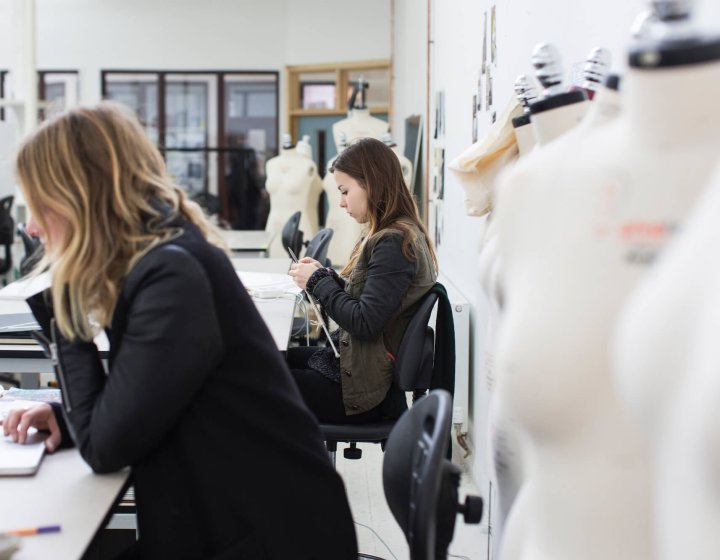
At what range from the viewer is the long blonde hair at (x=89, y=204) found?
1.33 meters

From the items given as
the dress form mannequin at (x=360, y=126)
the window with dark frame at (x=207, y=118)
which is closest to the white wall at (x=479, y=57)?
the dress form mannequin at (x=360, y=126)

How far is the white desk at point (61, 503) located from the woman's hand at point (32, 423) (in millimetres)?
32

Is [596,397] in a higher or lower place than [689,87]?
lower

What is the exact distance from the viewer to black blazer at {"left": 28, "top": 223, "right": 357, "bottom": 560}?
126 cm

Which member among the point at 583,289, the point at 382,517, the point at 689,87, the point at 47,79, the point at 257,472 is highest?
the point at 47,79

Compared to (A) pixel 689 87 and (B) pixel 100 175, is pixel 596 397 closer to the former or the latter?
(A) pixel 689 87

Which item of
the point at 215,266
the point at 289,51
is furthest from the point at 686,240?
the point at 289,51

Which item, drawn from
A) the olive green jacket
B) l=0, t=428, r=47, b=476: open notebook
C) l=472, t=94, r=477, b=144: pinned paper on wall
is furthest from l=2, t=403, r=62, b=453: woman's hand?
l=472, t=94, r=477, b=144: pinned paper on wall

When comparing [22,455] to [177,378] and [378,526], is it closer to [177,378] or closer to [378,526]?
[177,378]

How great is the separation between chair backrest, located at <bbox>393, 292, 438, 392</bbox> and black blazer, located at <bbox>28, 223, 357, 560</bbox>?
35.1 inches

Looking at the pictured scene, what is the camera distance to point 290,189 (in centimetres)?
685

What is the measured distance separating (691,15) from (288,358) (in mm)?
2011

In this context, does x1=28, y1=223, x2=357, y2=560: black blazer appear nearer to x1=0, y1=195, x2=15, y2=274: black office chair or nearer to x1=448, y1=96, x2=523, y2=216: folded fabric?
x1=448, y1=96, x2=523, y2=216: folded fabric

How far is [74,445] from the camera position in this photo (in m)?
Result: 1.50
